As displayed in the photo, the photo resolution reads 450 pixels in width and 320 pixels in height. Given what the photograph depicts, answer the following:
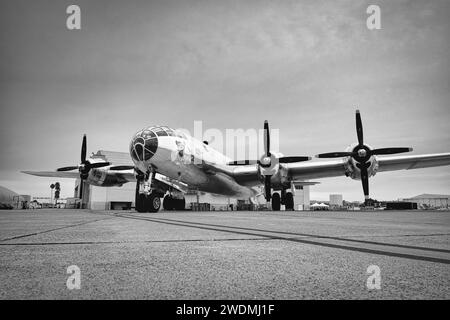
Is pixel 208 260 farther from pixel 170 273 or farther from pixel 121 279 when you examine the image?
pixel 121 279

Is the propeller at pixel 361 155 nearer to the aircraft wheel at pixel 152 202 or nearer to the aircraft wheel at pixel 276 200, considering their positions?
the aircraft wheel at pixel 276 200

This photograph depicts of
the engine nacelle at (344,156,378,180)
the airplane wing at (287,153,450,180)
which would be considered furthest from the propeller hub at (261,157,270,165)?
the engine nacelle at (344,156,378,180)

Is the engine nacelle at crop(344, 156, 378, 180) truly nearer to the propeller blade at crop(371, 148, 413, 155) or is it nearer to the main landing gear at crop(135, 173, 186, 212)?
the propeller blade at crop(371, 148, 413, 155)

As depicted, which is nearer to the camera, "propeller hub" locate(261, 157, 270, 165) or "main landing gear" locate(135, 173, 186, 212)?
"main landing gear" locate(135, 173, 186, 212)

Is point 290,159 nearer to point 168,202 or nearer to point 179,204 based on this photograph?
point 179,204

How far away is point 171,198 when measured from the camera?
24156mm

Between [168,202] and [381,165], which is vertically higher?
[381,165]

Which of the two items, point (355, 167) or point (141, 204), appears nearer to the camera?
point (141, 204)

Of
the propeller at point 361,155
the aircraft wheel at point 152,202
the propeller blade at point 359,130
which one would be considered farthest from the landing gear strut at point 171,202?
the propeller blade at point 359,130

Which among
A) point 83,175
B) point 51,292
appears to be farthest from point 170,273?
point 83,175

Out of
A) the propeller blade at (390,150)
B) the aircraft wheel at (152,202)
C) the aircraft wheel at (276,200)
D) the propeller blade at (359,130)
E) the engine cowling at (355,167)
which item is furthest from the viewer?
the aircraft wheel at (276,200)

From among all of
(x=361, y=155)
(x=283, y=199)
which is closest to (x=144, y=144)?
(x=283, y=199)

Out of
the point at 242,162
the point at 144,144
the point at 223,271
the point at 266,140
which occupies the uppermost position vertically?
the point at 266,140

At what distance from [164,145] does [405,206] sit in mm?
76964
